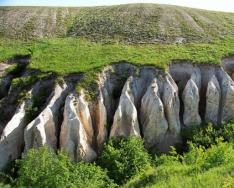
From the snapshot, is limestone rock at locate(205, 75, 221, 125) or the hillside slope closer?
limestone rock at locate(205, 75, 221, 125)

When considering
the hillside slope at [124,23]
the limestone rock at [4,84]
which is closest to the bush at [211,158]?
the limestone rock at [4,84]

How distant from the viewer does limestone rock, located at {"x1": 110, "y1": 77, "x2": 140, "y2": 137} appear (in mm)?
32875

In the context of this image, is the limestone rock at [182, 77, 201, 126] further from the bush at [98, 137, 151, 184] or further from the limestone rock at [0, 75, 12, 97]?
the limestone rock at [0, 75, 12, 97]

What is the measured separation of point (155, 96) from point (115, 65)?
4.68 m

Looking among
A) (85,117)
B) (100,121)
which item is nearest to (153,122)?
(100,121)

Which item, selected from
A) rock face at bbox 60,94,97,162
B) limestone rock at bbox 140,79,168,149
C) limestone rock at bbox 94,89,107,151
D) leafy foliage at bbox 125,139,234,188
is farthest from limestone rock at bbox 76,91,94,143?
leafy foliage at bbox 125,139,234,188

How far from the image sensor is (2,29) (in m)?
49.4

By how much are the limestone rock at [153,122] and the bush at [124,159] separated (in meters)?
1.95

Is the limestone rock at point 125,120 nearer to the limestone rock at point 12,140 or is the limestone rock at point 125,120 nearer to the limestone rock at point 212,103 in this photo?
the limestone rock at point 212,103

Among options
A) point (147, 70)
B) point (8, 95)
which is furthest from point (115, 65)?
point (8, 95)

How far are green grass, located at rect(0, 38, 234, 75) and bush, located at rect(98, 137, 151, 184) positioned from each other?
7295mm

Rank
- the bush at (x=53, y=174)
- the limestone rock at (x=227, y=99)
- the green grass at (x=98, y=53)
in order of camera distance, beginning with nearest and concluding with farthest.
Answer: the bush at (x=53, y=174) → the limestone rock at (x=227, y=99) → the green grass at (x=98, y=53)

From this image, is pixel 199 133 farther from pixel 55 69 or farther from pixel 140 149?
pixel 55 69

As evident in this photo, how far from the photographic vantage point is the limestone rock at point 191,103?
35.2 metres
